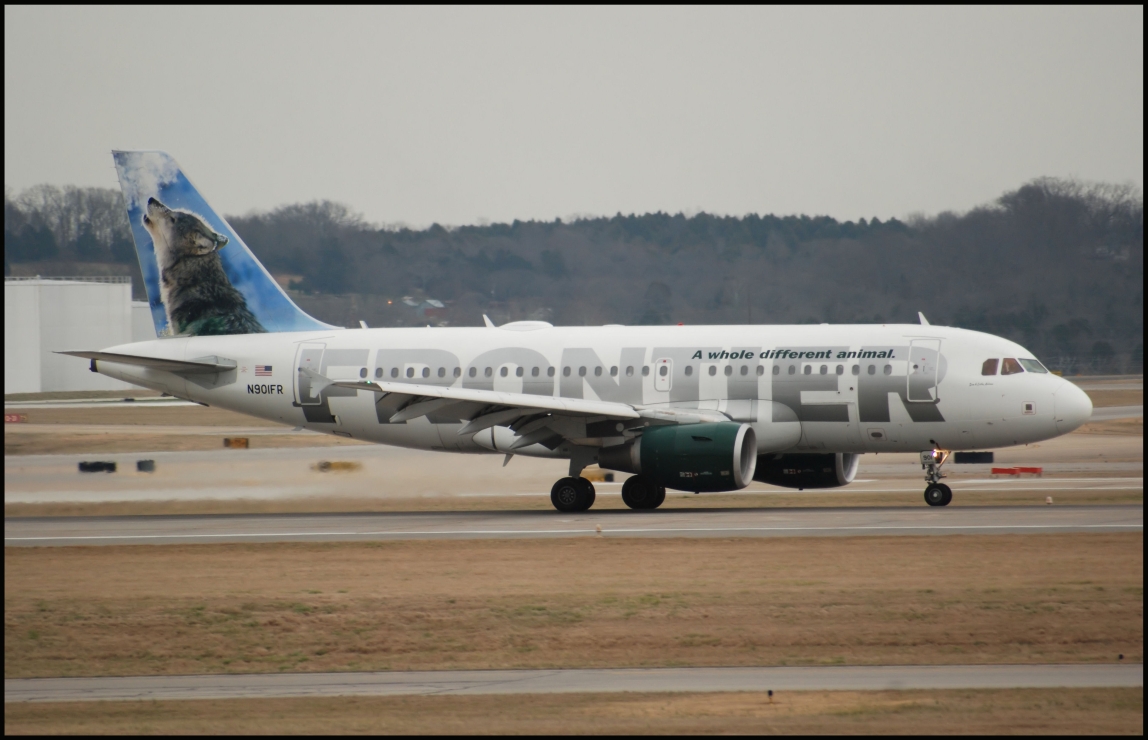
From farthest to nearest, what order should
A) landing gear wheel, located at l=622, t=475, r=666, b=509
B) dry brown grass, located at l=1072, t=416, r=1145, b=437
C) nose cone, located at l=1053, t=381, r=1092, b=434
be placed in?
dry brown grass, located at l=1072, t=416, r=1145, b=437, landing gear wheel, located at l=622, t=475, r=666, b=509, nose cone, located at l=1053, t=381, r=1092, b=434

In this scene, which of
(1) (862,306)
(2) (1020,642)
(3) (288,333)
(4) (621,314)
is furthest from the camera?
(4) (621,314)

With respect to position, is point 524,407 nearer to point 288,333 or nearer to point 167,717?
point 288,333

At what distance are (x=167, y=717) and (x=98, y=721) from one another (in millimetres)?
598

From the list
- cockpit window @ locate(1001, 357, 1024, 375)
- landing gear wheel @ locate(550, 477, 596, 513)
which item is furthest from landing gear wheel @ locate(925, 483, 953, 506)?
landing gear wheel @ locate(550, 477, 596, 513)

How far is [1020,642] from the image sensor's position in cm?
1415

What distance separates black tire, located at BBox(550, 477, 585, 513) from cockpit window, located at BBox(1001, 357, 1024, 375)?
9223mm

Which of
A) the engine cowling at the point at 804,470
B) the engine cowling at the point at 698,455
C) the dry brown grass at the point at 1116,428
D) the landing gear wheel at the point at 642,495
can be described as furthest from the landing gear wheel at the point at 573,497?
the dry brown grass at the point at 1116,428

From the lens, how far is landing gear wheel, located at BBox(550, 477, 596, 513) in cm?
2808

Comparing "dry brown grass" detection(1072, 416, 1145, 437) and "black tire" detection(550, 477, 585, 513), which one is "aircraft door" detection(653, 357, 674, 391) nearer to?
"black tire" detection(550, 477, 585, 513)

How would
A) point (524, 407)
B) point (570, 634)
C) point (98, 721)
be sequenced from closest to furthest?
1. point (98, 721)
2. point (570, 634)
3. point (524, 407)

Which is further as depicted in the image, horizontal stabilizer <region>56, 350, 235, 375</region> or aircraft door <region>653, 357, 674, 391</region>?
horizontal stabilizer <region>56, 350, 235, 375</region>

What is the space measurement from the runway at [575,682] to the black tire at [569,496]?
47.7ft

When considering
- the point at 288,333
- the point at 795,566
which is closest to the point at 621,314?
the point at 288,333

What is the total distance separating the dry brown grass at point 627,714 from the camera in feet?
35.8
